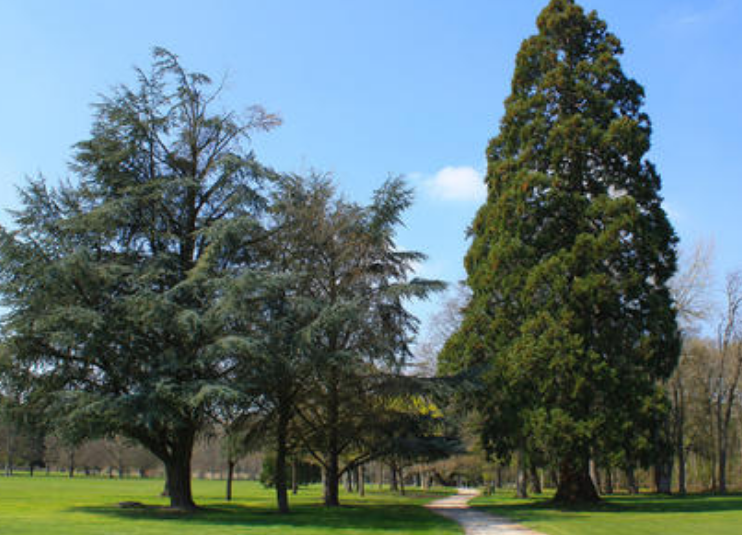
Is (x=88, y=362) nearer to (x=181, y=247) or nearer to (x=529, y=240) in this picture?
(x=181, y=247)

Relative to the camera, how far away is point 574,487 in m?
24.7

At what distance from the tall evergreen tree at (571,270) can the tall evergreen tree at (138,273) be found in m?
10.1

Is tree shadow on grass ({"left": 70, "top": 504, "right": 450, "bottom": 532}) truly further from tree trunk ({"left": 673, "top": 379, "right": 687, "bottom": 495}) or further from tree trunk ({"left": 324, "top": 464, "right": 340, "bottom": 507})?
tree trunk ({"left": 673, "top": 379, "right": 687, "bottom": 495})

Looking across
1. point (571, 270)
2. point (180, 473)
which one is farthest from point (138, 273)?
point (571, 270)

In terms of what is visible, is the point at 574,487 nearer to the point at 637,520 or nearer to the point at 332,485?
the point at 637,520

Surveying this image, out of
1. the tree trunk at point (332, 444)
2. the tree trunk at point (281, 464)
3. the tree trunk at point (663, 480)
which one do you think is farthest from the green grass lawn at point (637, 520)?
the tree trunk at point (663, 480)

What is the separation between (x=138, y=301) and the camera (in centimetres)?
1969

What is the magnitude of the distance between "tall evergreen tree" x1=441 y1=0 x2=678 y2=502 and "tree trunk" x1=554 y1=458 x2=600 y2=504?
0.06m

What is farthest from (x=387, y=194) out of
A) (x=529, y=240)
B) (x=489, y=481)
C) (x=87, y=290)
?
(x=489, y=481)

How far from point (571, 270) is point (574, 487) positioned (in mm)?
8342

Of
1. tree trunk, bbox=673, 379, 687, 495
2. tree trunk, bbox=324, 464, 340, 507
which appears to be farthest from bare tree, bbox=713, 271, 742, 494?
tree trunk, bbox=324, 464, 340, 507

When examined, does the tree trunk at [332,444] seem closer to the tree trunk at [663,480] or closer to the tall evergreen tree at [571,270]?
the tall evergreen tree at [571,270]

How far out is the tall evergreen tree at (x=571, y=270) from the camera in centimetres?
2302

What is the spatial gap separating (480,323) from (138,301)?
534 inches
